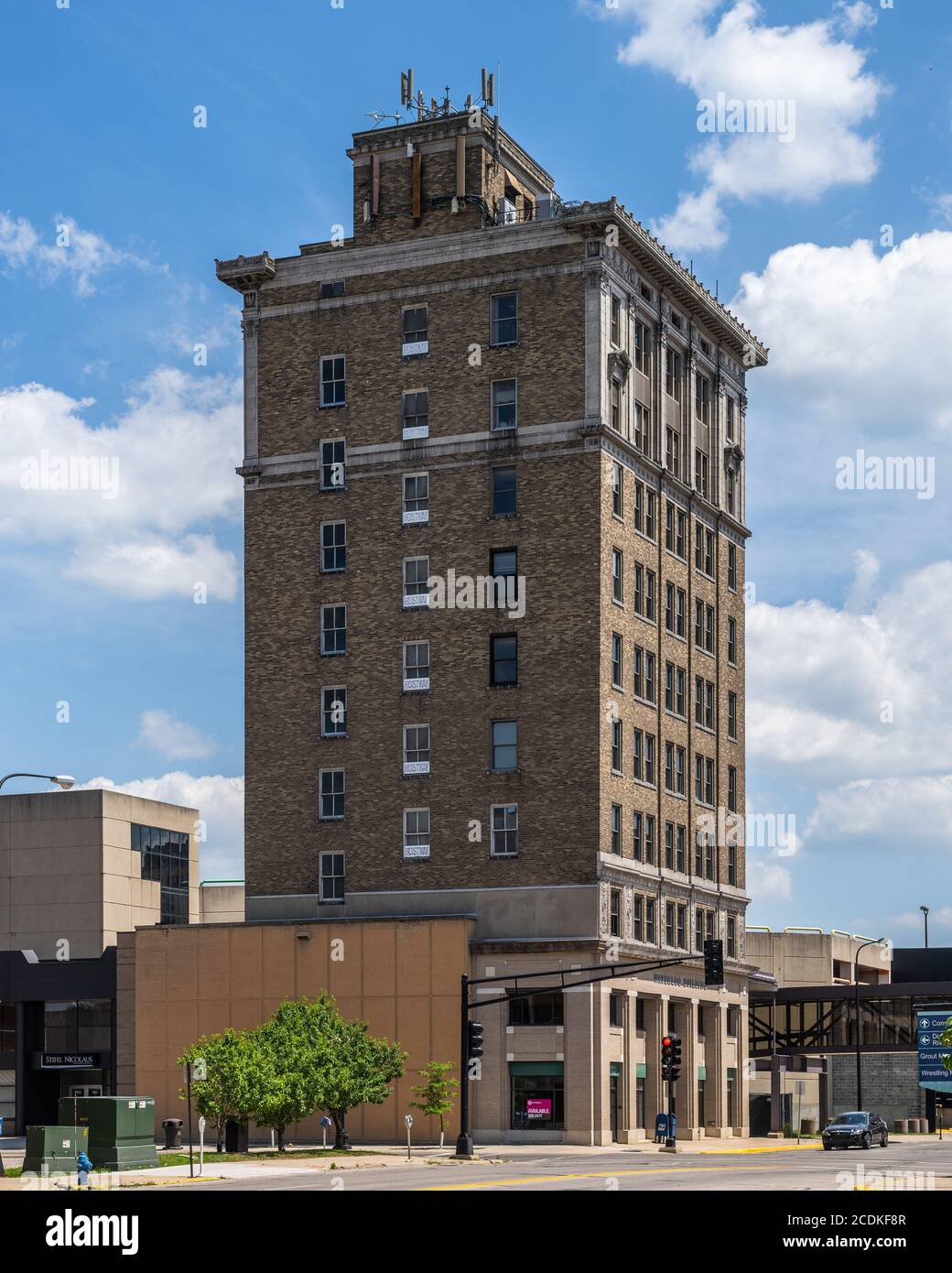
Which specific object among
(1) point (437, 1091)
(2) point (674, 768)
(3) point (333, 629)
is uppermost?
(3) point (333, 629)

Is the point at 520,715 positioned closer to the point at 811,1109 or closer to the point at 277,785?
the point at 277,785

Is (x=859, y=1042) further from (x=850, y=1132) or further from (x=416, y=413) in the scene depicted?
(x=416, y=413)

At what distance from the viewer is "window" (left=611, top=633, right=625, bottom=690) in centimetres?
8219

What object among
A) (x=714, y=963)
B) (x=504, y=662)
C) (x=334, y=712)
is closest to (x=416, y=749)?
(x=334, y=712)

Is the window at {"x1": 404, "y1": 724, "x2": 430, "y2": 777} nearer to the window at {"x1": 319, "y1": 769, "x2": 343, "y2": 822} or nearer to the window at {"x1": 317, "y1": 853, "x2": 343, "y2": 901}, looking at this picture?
the window at {"x1": 319, "y1": 769, "x2": 343, "y2": 822}

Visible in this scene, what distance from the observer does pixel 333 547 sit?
282 feet

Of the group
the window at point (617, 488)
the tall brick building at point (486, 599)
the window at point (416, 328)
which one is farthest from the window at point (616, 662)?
the window at point (416, 328)

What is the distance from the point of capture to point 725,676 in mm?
96188

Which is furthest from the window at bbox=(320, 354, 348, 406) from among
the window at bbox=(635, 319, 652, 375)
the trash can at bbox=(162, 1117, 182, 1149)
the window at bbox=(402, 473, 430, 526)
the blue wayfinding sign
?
the blue wayfinding sign

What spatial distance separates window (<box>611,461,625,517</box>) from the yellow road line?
102 ft

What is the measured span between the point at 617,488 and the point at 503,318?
8.68 m
